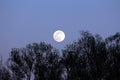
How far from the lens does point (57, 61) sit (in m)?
59.4

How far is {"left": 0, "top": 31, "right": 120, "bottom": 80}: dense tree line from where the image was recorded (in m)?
53.4

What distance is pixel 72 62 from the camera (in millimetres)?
55812

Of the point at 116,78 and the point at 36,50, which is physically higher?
the point at 36,50

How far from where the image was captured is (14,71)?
5859 cm

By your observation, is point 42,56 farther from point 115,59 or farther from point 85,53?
point 115,59

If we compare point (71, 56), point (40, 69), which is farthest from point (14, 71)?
point (71, 56)

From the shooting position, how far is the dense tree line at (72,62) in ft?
175

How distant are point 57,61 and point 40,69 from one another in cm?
283

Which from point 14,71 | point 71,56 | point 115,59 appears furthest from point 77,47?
point 14,71

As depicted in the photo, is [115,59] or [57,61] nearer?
[115,59]

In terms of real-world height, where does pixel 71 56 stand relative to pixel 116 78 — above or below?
above

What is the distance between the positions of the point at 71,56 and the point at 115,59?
6.32 metres

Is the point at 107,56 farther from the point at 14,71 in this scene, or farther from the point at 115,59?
the point at 14,71

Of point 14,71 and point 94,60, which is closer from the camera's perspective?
point 94,60
